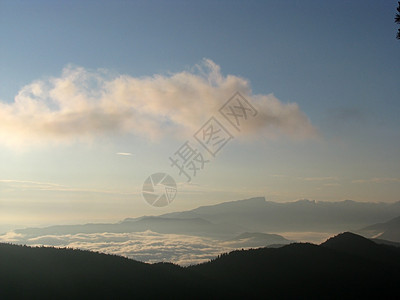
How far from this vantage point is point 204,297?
19888 centimetres

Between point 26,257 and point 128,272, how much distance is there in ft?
173

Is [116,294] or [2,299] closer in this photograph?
[2,299]

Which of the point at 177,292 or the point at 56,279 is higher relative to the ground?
the point at 56,279

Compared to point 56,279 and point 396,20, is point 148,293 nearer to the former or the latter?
point 56,279

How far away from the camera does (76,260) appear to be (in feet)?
655

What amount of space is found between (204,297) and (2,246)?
110693mm

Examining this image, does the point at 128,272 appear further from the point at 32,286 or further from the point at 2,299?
the point at 2,299

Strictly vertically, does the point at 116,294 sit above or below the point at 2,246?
below

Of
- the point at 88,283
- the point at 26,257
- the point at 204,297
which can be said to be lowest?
the point at 204,297

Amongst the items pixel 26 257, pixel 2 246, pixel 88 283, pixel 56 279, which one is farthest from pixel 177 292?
pixel 2 246

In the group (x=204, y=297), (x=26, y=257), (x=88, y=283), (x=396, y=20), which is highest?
(x=396, y=20)

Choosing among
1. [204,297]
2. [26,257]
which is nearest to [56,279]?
[26,257]

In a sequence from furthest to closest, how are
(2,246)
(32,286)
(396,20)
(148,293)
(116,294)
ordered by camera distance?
(2,246)
(148,293)
(116,294)
(32,286)
(396,20)

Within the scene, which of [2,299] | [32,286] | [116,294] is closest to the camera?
[2,299]
